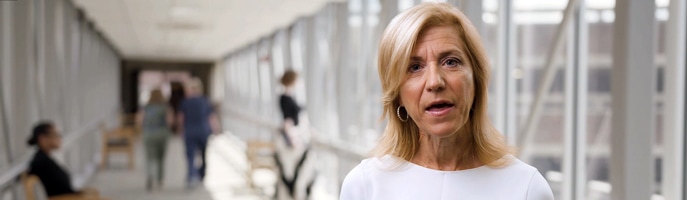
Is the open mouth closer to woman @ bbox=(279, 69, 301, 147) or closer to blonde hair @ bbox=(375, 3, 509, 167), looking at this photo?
blonde hair @ bbox=(375, 3, 509, 167)

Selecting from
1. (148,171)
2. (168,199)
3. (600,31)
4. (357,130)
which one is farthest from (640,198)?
(600,31)

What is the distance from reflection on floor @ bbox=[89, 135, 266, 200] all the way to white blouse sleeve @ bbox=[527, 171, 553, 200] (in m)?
8.02

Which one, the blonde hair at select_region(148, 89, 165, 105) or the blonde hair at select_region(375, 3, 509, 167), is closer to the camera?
the blonde hair at select_region(375, 3, 509, 167)

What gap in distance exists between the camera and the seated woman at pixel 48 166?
5.74 meters

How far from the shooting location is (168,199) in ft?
30.5

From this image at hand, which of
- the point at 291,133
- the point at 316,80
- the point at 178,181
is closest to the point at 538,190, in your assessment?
the point at 291,133

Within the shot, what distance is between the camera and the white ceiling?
976cm

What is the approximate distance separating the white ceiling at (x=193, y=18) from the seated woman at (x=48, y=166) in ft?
12.6

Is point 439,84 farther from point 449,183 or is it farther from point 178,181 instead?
point 178,181

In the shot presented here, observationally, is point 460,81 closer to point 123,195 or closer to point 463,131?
point 463,131

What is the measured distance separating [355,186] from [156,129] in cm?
900

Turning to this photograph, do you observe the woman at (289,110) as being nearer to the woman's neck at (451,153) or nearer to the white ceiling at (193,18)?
the white ceiling at (193,18)

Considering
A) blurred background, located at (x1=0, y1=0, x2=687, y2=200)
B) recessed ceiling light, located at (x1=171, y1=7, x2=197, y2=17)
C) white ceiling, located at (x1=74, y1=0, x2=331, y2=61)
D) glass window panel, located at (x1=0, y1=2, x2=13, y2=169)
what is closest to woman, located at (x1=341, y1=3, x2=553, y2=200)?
blurred background, located at (x1=0, y1=0, x2=687, y2=200)

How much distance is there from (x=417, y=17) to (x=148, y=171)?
9.45 meters
